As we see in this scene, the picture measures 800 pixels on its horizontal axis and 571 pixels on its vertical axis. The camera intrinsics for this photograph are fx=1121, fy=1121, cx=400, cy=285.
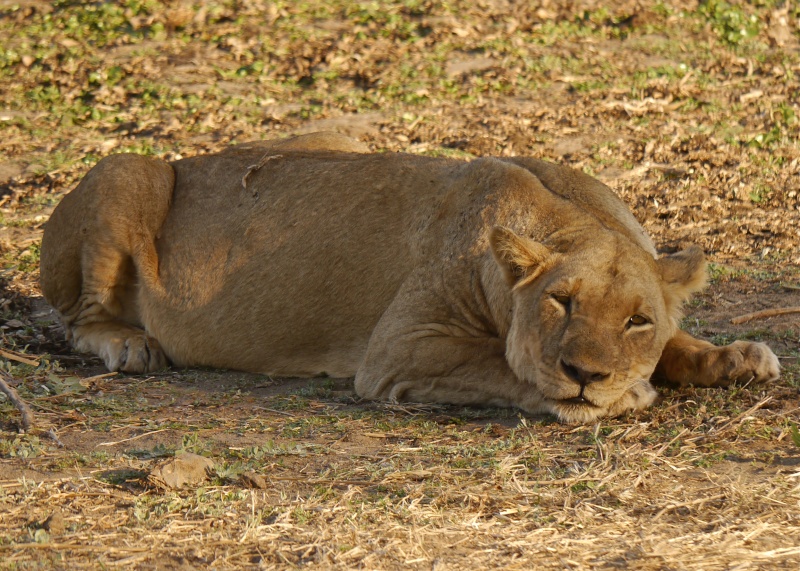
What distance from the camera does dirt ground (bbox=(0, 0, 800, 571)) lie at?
13.7 feet

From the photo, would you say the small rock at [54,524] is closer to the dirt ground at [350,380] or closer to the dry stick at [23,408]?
the dirt ground at [350,380]

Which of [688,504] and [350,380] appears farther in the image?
[350,380]

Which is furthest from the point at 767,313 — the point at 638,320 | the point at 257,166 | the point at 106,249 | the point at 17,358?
the point at 17,358

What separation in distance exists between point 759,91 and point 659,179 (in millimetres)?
2317

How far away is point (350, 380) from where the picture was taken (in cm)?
688

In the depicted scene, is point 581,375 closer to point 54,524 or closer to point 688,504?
point 688,504

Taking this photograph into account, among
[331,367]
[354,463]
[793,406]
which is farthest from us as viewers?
[331,367]

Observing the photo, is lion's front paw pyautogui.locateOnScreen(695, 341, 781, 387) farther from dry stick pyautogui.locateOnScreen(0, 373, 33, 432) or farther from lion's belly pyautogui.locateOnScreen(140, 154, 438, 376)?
dry stick pyautogui.locateOnScreen(0, 373, 33, 432)

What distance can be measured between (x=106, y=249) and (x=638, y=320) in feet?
13.2

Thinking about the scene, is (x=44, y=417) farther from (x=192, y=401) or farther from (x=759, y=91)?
(x=759, y=91)

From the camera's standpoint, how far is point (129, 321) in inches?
318

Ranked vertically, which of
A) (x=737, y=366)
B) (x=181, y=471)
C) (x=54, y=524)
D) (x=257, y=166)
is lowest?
(x=54, y=524)

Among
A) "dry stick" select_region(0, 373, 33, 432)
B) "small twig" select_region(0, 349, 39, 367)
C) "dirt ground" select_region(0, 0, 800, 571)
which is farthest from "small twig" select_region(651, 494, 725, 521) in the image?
"small twig" select_region(0, 349, 39, 367)

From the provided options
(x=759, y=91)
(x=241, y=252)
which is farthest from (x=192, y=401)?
(x=759, y=91)
